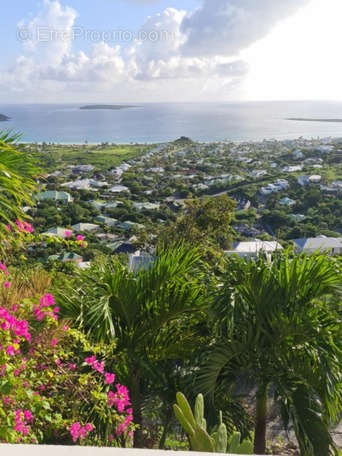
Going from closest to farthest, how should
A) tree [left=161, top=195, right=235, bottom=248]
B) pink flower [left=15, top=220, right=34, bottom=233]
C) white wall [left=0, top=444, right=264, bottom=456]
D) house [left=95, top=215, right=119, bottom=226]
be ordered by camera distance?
white wall [left=0, top=444, right=264, bottom=456]
pink flower [left=15, top=220, right=34, bottom=233]
tree [left=161, top=195, right=235, bottom=248]
house [left=95, top=215, right=119, bottom=226]

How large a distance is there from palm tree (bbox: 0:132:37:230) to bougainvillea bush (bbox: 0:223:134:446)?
12.3 inches

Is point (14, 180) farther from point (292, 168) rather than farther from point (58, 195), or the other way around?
point (292, 168)

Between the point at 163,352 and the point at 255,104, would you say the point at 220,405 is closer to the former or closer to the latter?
the point at 163,352

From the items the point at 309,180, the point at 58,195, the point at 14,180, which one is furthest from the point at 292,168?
the point at 14,180

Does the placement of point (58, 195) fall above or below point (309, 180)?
below

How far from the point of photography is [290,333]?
2.40 m

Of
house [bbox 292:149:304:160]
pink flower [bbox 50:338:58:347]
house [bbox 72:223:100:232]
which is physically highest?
pink flower [bbox 50:338:58:347]

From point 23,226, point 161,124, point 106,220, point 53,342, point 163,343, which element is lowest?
point 106,220

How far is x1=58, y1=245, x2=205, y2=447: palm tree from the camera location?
8.35ft

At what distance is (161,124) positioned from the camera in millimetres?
111625

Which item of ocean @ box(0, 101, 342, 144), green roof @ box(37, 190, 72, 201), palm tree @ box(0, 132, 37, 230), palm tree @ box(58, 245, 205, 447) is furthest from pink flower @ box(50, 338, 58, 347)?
ocean @ box(0, 101, 342, 144)

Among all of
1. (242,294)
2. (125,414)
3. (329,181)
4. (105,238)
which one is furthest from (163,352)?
(329,181)

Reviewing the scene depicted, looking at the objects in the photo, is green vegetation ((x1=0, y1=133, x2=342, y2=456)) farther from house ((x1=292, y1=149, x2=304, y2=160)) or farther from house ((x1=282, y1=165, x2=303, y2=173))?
house ((x1=292, y1=149, x2=304, y2=160))

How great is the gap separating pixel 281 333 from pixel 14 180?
150 centimetres
